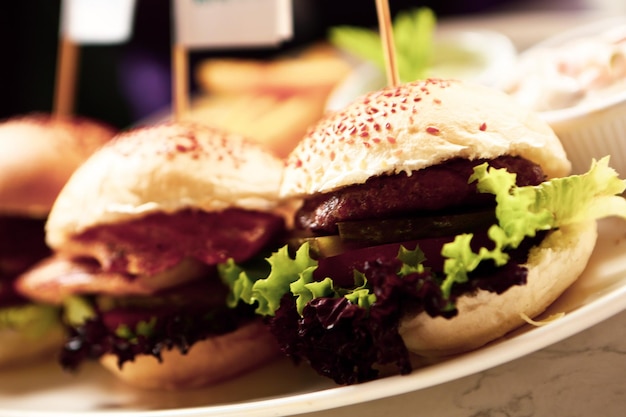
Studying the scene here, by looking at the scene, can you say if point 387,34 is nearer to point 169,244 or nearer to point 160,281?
point 169,244

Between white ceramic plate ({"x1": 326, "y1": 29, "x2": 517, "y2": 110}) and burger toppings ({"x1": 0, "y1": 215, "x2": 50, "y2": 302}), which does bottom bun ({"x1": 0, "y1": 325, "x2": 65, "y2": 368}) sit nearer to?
burger toppings ({"x1": 0, "y1": 215, "x2": 50, "y2": 302})

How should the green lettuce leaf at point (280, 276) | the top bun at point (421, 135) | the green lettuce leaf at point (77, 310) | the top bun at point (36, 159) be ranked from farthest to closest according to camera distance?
the top bun at point (36, 159), the green lettuce leaf at point (77, 310), the green lettuce leaf at point (280, 276), the top bun at point (421, 135)

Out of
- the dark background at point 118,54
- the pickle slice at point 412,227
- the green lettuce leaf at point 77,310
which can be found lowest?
the green lettuce leaf at point 77,310

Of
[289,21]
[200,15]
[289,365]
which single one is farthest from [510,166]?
[200,15]

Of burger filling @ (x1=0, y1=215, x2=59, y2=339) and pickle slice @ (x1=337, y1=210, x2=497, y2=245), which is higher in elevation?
pickle slice @ (x1=337, y1=210, x2=497, y2=245)

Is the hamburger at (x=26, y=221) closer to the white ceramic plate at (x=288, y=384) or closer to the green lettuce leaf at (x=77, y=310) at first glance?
the white ceramic plate at (x=288, y=384)

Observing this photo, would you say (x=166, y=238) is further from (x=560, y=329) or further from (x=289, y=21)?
(x=560, y=329)

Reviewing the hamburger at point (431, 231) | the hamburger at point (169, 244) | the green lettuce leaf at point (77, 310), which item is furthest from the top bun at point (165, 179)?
the hamburger at point (431, 231)

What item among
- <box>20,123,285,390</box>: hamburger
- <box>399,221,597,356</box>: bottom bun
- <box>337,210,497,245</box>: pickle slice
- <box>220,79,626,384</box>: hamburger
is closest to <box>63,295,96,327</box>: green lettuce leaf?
<box>20,123,285,390</box>: hamburger
